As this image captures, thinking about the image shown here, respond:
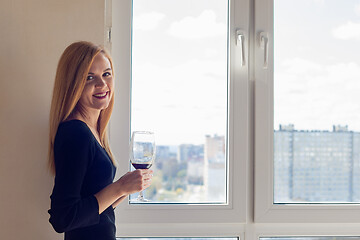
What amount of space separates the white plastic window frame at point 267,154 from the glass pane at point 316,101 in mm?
42

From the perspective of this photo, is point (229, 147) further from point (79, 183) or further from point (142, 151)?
point (79, 183)

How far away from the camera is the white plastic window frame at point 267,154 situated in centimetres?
205

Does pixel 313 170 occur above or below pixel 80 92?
below

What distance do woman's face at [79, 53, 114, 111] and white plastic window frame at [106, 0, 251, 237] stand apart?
0.35 meters

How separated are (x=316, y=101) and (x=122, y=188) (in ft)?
3.64

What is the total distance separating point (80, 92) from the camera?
5.16 ft

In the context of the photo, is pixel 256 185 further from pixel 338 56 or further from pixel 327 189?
pixel 338 56

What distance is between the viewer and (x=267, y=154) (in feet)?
6.75

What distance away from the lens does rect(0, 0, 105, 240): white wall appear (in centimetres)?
179

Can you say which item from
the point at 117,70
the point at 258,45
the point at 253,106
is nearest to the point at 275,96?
the point at 253,106

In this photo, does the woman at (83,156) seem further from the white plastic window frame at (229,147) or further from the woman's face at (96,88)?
the white plastic window frame at (229,147)

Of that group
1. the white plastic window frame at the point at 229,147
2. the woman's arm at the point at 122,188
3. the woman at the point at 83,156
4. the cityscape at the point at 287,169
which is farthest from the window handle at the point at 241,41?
the woman's arm at the point at 122,188

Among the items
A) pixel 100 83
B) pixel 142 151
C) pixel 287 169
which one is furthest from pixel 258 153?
pixel 100 83

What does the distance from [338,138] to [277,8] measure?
0.69 metres
